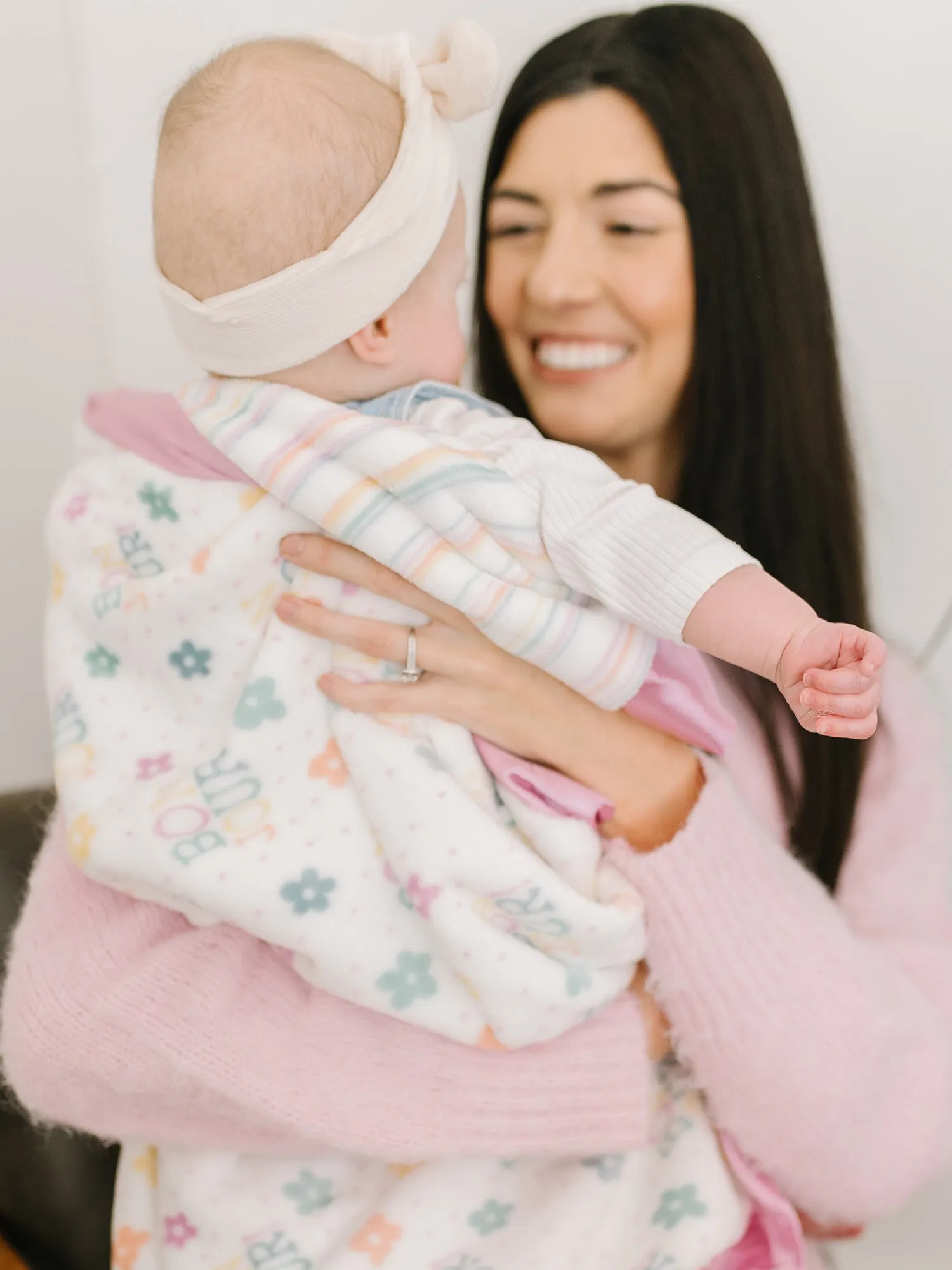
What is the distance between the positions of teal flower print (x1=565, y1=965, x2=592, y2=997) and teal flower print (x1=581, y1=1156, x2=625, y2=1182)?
0.18m

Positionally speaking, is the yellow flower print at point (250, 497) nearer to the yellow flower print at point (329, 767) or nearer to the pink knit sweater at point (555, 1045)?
the yellow flower print at point (329, 767)

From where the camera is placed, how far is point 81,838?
764mm

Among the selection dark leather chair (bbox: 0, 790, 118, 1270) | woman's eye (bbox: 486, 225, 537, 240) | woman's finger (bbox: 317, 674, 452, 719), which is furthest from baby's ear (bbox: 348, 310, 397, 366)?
dark leather chair (bbox: 0, 790, 118, 1270)

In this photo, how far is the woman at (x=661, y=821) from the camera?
769mm

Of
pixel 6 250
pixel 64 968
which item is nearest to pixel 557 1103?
pixel 64 968

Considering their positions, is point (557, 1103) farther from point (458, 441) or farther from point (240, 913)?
point (458, 441)

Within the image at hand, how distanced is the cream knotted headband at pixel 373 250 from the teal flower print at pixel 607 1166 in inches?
28.1

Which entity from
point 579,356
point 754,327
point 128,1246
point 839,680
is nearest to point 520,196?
point 579,356

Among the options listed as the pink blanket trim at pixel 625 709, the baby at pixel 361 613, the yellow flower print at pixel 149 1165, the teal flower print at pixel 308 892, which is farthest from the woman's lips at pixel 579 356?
the yellow flower print at pixel 149 1165

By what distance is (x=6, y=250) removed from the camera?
4.24 feet

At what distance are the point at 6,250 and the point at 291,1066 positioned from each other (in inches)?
43.5

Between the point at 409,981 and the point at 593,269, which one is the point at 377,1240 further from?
the point at 593,269

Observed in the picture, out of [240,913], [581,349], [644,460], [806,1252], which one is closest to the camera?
[240,913]

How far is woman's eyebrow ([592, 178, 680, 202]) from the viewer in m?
1.00
